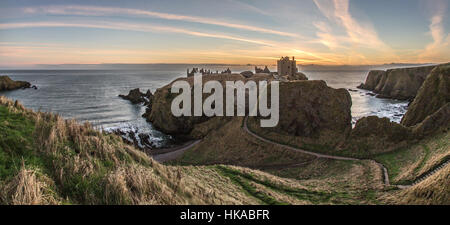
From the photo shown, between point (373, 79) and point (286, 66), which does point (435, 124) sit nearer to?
point (286, 66)

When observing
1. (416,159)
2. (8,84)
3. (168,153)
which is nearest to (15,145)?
(416,159)

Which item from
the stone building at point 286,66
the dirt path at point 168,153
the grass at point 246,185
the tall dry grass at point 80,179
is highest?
the stone building at point 286,66

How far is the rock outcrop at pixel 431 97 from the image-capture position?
124ft

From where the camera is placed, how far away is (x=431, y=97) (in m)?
39.3

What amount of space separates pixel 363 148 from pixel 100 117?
57359 millimetres

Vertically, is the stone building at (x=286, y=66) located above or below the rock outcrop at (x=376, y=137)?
above

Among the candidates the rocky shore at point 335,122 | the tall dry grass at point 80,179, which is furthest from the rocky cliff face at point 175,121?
the tall dry grass at point 80,179

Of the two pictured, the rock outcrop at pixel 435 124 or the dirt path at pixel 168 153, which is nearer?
the rock outcrop at pixel 435 124

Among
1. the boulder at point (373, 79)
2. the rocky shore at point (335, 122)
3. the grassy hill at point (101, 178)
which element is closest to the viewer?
the grassy hill at point (101, 178)

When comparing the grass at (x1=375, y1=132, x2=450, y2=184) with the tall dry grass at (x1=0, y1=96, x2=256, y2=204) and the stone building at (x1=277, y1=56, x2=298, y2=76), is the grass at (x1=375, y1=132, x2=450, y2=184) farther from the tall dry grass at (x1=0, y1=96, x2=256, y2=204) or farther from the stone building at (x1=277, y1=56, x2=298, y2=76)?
the stone building at (x1=277, y1=56, x2=298, y2=76)

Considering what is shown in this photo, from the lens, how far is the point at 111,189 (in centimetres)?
600

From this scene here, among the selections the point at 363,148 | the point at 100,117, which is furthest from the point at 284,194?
the point at 100,117

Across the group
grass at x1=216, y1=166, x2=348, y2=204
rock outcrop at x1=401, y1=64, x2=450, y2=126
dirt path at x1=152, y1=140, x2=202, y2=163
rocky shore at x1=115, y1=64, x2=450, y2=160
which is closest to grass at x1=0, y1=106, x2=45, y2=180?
grass at x1=216, y1=166, x2=348, y2=204

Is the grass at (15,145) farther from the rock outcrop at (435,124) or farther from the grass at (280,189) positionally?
the rock outcrop at (435,124)
